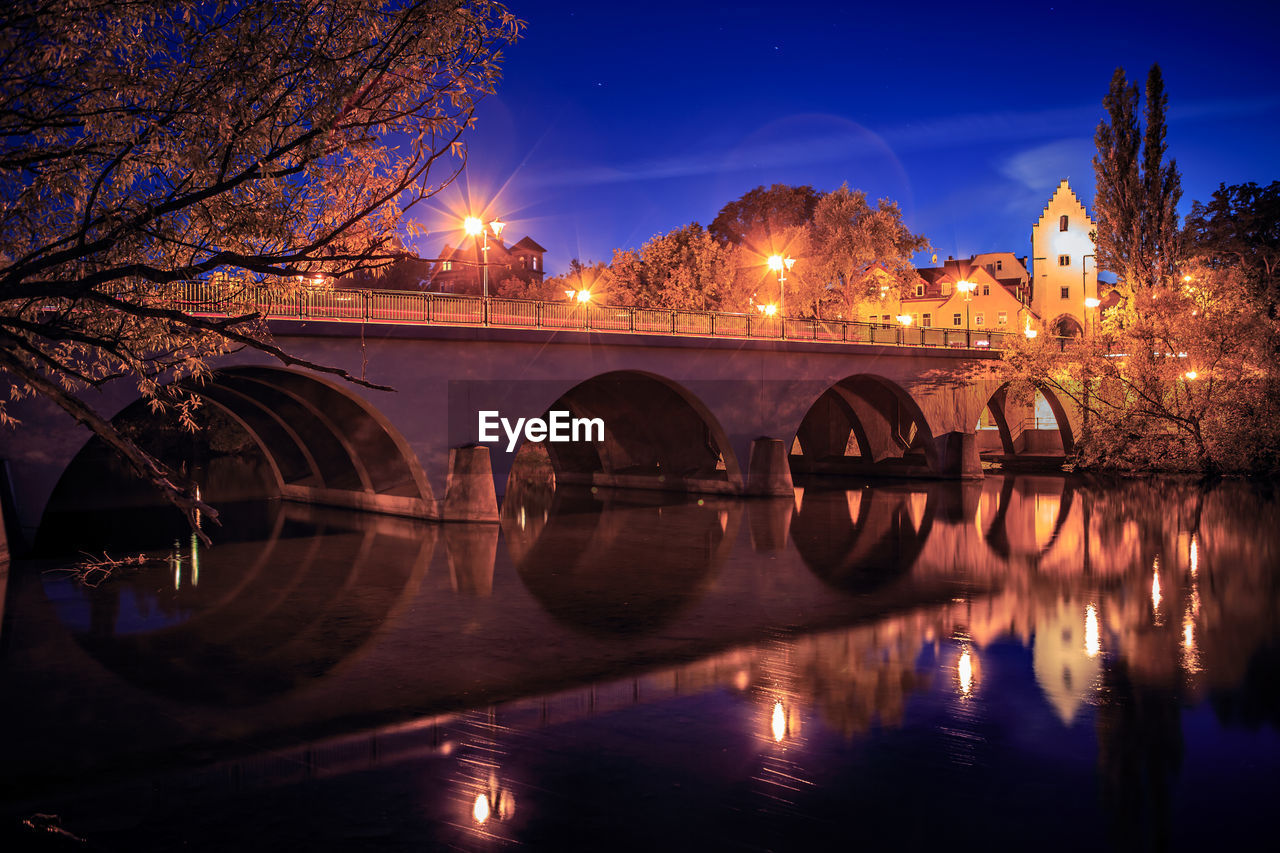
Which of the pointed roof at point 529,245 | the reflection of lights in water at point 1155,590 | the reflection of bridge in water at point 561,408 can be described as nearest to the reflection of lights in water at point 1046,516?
the reflection of lights in water at point 1155,590

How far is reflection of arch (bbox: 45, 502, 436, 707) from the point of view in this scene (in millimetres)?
12891

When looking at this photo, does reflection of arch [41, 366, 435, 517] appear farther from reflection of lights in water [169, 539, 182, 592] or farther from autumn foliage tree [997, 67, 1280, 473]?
autumn foliage tree [997, 67, 1280, 473]

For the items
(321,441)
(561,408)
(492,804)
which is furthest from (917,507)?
(492,804)

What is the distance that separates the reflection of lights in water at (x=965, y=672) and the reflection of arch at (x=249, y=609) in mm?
8104

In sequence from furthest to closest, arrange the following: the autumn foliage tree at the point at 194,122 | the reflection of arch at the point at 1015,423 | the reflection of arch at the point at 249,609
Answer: the reflection of arch at the point at 1015,423, the reflection of arch at the point at 249,609, the autumn foliage tree at the point at 194,122

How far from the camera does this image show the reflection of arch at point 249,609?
12.9m

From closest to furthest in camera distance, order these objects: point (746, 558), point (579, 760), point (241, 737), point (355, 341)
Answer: point (579, 760), point (241, 737), point (746, 558), point (355, 341)

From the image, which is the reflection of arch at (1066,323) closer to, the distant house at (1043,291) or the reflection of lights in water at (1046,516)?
the distant house at (1043,291)

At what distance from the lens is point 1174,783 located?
901cm

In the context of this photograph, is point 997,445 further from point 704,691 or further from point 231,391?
point 704,691

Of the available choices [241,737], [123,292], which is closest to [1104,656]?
[241,737]

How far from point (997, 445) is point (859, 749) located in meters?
59.8

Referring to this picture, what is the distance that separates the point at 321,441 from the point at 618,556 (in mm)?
15948

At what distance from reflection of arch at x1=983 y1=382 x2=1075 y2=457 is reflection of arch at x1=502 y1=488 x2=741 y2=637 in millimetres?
26413
